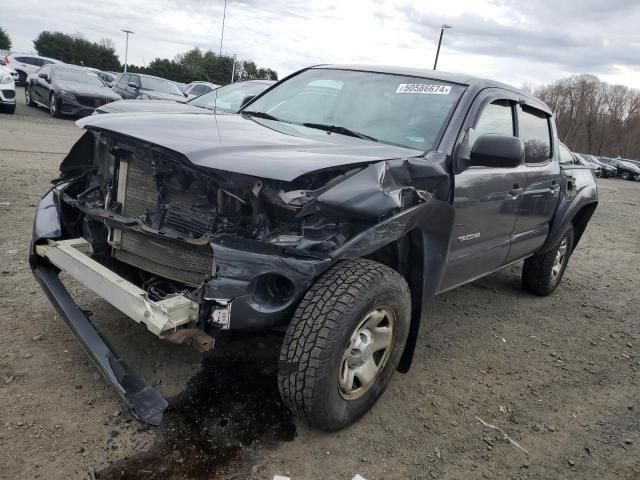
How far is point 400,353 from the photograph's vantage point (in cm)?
288

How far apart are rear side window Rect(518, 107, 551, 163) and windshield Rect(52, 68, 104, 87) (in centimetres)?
1374

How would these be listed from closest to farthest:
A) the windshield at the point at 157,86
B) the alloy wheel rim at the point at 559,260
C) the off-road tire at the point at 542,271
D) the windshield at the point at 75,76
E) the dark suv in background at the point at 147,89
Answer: the off-road tire at the point at 542,271 < the alloy wheel rim at the point at 559,260 < the dark suv in background at the point at 147,89 < the windshield at the point at 75,76 < the windshield at the point at 157,86

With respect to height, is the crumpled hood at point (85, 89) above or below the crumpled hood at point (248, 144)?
below

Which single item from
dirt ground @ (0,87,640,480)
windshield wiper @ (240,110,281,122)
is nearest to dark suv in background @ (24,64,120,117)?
dirt ground @ (0,87,640,480)

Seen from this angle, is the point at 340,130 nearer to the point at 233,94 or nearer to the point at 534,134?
the point at 534,134

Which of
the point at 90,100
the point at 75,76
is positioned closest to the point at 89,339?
the point at 90,100

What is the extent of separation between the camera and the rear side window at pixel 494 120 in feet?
11.1

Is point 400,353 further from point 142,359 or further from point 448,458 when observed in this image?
point 142,359

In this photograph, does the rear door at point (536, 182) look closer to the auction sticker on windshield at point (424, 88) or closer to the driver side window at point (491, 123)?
the driver side window at point (491, 123)

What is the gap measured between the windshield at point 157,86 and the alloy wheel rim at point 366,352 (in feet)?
47.2

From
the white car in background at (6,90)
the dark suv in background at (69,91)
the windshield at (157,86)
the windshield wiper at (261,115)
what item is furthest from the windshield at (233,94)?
the windshield at (157,86)

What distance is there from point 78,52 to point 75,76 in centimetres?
4554

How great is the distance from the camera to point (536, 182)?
13.6 feet

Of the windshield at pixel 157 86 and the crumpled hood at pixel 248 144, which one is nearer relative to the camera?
the crumpled hood at pixel 248 144
